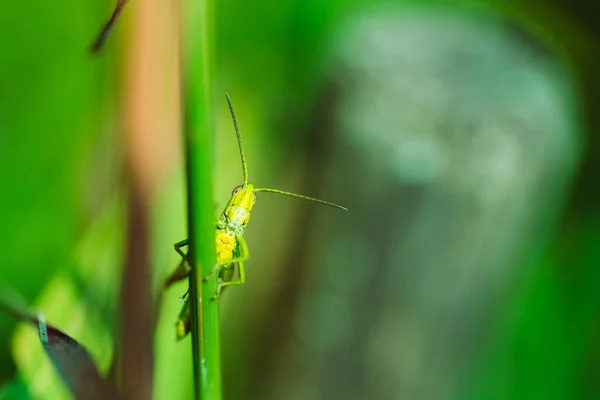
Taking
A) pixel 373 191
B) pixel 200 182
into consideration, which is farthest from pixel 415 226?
pixel 200 182

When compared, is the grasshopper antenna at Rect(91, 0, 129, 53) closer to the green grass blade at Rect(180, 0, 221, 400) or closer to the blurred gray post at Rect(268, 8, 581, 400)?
the green grass blade at Rect(180, 0, 221, 400)

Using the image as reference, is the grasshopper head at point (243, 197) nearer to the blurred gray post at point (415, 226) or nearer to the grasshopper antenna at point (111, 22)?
the grasshopper antenna at point (111, 22)

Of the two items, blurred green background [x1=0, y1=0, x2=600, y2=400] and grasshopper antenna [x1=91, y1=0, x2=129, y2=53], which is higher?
blurred green background [x1=0, y1=0, x2=600, y2=400]

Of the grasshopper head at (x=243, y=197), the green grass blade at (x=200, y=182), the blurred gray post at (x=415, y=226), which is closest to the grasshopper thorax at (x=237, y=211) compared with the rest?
the grasshopper head at (x=243, y=197)

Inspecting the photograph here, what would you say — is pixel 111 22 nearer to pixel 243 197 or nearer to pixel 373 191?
pixel 243 197

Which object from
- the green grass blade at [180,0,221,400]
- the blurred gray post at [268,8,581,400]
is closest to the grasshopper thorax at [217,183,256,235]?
the green grass blade at [180,0,221,400]
